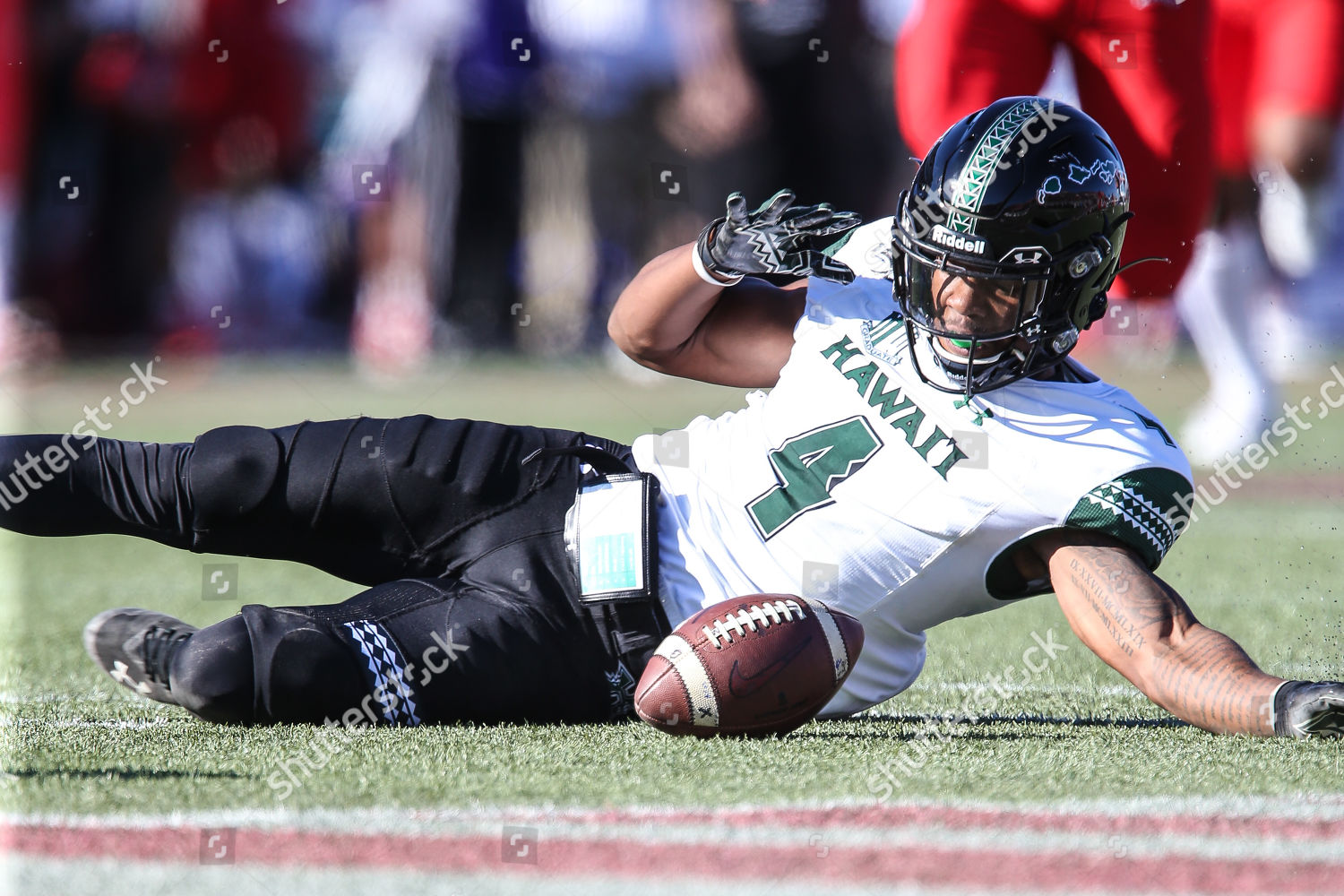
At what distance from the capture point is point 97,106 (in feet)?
43.0

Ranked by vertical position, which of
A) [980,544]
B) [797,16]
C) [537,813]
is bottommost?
[537,813]

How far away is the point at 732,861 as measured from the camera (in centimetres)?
202

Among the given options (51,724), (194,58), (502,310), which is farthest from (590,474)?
(502,310)

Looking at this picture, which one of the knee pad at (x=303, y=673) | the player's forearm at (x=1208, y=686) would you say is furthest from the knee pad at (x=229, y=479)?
the player's forearm at (x=1208, y=686)

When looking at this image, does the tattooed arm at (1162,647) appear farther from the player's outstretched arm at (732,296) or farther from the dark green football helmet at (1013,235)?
the player's outstretched arm at (732,296)

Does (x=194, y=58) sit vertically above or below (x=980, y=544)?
above

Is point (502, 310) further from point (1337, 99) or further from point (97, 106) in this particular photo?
point (1337, 99)

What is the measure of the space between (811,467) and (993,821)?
952 mm

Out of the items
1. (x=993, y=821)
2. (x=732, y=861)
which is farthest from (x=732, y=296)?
(x=732, y=861)

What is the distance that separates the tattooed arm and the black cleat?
1668 millimetres

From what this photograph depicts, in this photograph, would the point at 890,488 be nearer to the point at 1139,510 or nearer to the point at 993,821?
the point at 1139,510

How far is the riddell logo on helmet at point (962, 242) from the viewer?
290 cm

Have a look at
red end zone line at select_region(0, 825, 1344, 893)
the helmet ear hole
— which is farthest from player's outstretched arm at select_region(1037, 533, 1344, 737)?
red end zone line at select_region(0, 825, 1344, 893)

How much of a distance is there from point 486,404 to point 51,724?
285 inches
